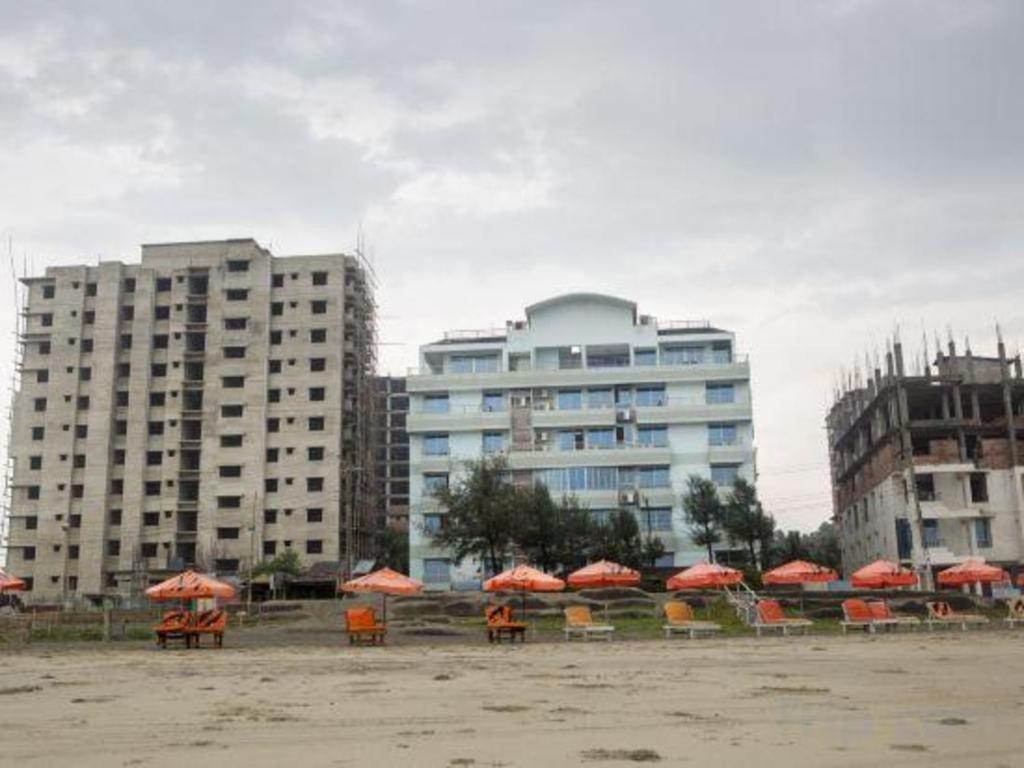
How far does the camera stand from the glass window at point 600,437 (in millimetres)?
80625

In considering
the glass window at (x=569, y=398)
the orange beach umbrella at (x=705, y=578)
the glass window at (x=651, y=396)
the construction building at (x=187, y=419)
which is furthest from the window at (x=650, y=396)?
the orange beach umbrella at (x=705, y=578)

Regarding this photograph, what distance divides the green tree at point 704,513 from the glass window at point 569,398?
12.6 metres

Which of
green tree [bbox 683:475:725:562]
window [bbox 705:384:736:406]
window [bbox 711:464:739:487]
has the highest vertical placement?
window [bbox 705:384:736:406]

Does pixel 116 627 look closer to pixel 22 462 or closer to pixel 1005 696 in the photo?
pixel 1005 696

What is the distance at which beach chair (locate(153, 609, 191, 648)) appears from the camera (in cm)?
3042

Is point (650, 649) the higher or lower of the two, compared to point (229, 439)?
lower

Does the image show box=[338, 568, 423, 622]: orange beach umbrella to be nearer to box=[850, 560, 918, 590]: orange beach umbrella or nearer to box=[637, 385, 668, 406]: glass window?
box=[850, 560, 918, 590]: orange beach umbrella

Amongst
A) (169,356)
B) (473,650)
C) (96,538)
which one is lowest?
(473,650)

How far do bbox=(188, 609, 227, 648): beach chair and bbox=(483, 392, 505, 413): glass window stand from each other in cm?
5182

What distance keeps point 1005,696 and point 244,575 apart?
72313 mm

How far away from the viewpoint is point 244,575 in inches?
3150

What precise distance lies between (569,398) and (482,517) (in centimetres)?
2061

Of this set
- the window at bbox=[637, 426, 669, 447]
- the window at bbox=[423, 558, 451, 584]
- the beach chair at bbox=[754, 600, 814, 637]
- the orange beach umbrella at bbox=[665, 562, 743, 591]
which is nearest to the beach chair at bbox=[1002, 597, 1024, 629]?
the beach chair at bbox=[754, 600, 814, 637]

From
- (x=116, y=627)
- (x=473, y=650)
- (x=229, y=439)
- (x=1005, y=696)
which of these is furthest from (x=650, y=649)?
(x=229, y=439)
